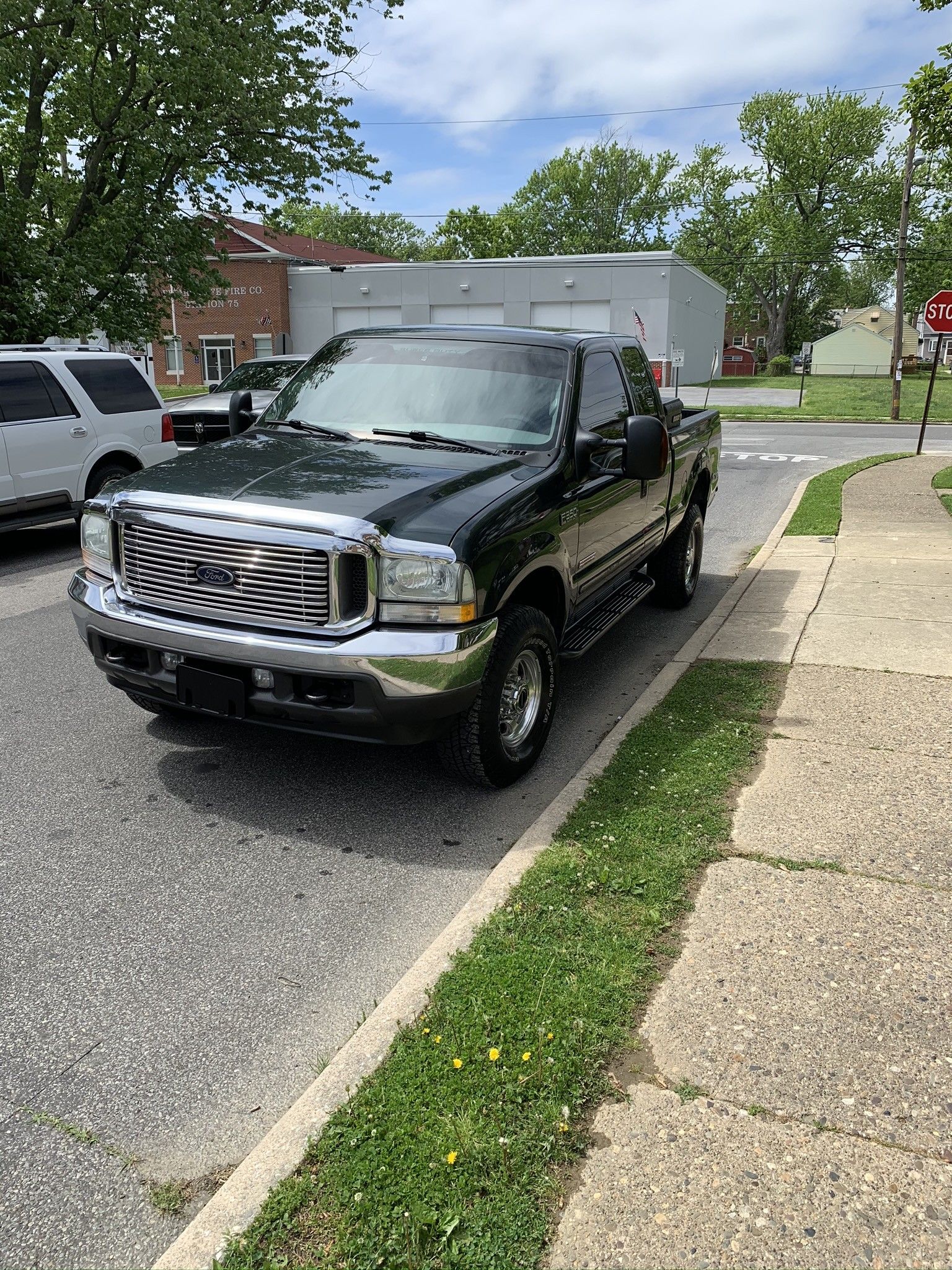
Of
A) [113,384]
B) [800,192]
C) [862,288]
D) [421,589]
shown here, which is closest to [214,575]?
[421,589]

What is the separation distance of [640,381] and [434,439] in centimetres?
235

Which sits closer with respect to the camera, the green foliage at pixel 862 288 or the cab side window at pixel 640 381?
the cab side window at pixel 640 381

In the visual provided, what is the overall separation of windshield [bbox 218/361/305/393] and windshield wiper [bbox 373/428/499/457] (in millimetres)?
8707

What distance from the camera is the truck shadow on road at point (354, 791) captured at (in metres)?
4.21

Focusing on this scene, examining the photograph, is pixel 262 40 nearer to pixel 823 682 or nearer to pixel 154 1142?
pixel 823 682

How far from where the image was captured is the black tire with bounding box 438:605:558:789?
427cm

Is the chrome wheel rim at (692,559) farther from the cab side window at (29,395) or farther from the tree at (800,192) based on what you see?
the tree at (800,192)

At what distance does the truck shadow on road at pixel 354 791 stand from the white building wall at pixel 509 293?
39.6m

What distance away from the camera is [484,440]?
5039mm

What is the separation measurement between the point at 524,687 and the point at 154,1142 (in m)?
2.57

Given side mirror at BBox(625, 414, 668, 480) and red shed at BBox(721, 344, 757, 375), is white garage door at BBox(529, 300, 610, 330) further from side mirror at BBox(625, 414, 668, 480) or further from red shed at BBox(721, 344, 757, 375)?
red shed at BBox(721, 344, 757, 375)

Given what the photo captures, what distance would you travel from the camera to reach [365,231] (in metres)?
88.7

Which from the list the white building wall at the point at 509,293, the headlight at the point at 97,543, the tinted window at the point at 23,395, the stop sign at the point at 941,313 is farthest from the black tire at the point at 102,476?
the white building wall at the point at 509,293

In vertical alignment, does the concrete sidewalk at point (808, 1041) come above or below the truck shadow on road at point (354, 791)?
above
